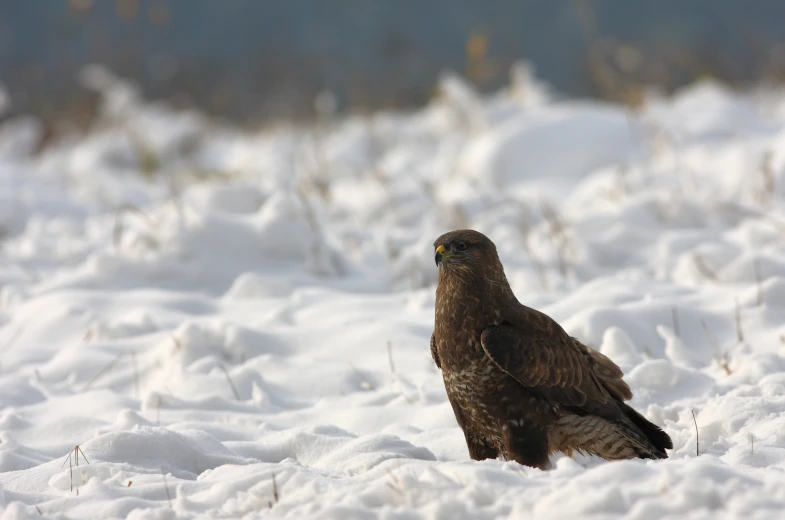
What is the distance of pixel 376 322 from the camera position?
464 cm

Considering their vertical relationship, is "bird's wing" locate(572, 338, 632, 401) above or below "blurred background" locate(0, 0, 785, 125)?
below

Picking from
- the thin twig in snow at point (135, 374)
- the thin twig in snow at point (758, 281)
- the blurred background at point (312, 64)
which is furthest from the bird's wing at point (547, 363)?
the blurred background at point (312, 64)

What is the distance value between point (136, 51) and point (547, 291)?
8289mm

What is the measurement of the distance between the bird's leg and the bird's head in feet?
1.96

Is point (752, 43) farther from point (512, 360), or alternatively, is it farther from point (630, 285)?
point (512, 360)

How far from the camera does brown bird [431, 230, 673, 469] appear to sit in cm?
294

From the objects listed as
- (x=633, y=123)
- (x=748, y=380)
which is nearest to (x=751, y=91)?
(x=633, y=123)

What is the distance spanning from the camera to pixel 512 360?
2.90 m

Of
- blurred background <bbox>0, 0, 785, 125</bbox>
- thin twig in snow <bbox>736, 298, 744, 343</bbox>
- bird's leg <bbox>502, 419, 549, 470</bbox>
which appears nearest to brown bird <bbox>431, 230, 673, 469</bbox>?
bird's leg <bbox>502, 419, 549, 470</bbox>

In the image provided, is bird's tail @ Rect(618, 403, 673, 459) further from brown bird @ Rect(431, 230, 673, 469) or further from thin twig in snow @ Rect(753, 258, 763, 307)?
thin twig in snow @ Rect(753, 258, 763, 307)

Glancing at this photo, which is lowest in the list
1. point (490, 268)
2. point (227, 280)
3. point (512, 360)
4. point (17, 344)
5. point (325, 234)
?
point (512, 360)

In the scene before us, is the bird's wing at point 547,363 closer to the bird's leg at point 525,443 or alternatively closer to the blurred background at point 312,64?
the bird's leg at point 525,443

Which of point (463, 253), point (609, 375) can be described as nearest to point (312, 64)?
point (463, 253)

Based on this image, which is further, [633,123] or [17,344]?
[633,123]
